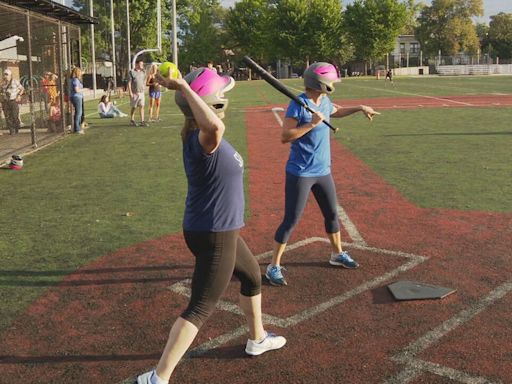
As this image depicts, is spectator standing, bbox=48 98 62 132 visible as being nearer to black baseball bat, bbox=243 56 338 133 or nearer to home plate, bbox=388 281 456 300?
black baseball bat, bbox=243 56 338 133

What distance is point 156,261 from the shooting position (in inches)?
240

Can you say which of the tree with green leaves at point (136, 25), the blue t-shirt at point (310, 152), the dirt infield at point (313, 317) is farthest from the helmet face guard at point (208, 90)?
the tree with green leaves at point (136, 25)

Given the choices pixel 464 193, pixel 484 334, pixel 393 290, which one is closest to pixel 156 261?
pixel 393 290

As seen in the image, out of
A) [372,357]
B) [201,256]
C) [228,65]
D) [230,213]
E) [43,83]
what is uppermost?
[228,65]

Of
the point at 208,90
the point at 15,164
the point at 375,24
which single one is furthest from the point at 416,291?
the point at 375,24

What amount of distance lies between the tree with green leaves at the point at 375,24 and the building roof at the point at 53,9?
78252 mm

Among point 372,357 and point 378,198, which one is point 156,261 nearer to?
point 372,357

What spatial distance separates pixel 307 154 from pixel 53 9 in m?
12.2

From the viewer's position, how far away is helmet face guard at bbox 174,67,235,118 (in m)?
3.26

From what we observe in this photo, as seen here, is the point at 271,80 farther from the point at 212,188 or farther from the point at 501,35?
the point at 501,35

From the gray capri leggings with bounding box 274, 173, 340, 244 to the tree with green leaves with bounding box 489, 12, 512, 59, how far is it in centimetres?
12463

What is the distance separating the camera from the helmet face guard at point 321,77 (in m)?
5.04

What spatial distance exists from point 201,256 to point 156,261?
8.82ft

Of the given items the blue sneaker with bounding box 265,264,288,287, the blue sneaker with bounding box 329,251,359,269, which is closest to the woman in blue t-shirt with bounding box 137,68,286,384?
the blue sneaker with bounding box 265,264,288,287
